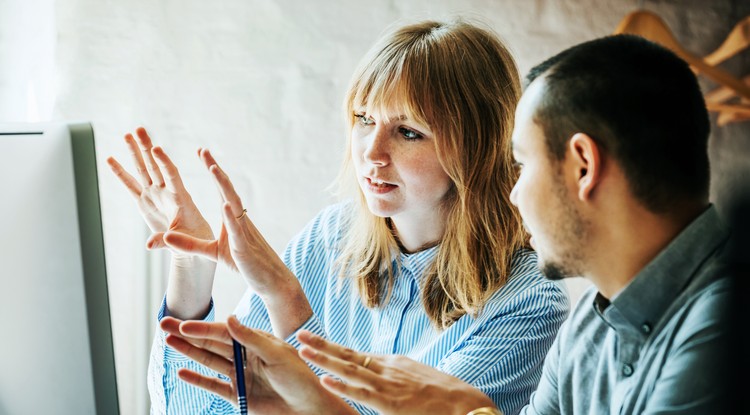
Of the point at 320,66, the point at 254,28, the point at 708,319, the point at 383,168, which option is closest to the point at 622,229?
the point at 708,319

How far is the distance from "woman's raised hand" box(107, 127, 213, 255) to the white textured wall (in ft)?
2.88

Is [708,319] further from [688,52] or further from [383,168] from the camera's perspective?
[688,52]

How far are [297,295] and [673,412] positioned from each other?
70 cm

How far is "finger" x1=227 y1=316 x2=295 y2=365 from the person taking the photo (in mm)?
1057

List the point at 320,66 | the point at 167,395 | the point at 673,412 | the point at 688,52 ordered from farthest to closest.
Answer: the point at 320,66 < the point at 688,52 < the point at 167,395 < the point at 673,412

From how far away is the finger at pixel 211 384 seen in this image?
1.12m

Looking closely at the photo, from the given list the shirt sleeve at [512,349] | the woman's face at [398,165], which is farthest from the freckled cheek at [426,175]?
the shirt sleeve at [512,349]

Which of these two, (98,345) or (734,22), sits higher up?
(734,22)

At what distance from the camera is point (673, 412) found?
0.87 m

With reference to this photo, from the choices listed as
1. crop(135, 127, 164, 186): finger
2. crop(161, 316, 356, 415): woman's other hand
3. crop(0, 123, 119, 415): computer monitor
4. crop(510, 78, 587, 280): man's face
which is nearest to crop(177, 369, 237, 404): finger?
crop(161, 316, 356, 415): woman's other hand

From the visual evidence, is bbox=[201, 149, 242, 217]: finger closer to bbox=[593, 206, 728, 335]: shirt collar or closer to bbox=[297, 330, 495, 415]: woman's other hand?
bbox=[297, 330, 495, 415]: woman's other hand

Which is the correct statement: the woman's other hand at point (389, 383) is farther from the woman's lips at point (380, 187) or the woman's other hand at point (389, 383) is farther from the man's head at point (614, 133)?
the woman's lips at point (380, 187)

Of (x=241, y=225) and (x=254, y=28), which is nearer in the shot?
(x=241, y=225)

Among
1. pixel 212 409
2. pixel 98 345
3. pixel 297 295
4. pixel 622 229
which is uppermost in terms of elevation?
pixel 622 229
